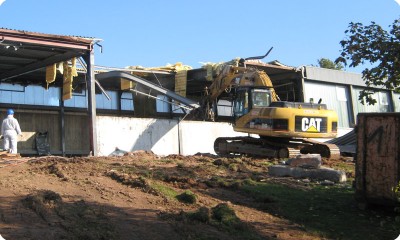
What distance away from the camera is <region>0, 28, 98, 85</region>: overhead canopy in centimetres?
1664

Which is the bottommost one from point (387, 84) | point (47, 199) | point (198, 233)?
point (198, 233)

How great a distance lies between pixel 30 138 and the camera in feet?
78.1

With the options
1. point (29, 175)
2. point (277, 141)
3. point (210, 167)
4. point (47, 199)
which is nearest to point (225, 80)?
point (277, 141)

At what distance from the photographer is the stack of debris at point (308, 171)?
39.6 ft

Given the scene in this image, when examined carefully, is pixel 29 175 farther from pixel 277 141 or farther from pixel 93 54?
pixel 277 141

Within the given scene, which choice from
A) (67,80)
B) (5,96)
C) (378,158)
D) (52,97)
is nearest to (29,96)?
(52,97)

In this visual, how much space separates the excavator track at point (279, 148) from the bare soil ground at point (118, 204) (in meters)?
6.26

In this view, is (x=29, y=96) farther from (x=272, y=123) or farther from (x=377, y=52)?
(x=377, y=52)

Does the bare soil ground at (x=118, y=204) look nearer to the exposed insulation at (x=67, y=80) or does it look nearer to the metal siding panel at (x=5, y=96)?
the exposed insulation at (x=67, y=80)

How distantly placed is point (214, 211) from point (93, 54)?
1175 centimetres

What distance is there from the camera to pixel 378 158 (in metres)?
8.98

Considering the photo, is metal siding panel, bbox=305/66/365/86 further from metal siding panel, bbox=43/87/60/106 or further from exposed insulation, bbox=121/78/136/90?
metal siding panel, bbox=43/87/60/106

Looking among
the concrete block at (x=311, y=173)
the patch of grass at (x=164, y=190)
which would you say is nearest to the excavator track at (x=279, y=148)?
the concrete block at (x=311, y=173)

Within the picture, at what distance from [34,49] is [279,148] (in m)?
10.3
